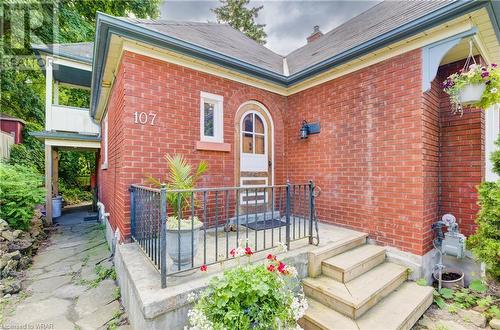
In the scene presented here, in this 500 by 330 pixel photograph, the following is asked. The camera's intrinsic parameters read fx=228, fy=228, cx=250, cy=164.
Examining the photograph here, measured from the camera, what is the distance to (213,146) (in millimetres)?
4098

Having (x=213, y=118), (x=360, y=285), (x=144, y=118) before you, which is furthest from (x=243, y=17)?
(x=360, y=285)

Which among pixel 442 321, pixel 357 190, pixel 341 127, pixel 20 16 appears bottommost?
pixel 442 321

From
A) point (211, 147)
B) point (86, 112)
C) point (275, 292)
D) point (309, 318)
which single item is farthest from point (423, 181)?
point (86, 112)

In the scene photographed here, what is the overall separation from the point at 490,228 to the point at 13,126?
14.8 meters

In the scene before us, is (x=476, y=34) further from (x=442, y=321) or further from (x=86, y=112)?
(x=86, y=112)

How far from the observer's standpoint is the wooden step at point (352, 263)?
283cm

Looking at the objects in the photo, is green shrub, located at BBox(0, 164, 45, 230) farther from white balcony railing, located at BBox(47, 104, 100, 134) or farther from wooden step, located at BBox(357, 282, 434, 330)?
wooden step, located at BBox(357, 282, 434, 330)

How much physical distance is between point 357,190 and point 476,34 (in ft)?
8.78

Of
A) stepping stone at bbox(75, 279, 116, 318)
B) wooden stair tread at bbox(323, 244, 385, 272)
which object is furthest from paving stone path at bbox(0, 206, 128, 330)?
wooden stair tread at bbox(323, 244, 385, 272)

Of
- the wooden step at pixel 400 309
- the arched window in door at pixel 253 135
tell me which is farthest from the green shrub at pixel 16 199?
the wooden step at pixel 400 309

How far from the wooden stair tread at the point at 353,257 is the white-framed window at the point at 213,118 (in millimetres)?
2690

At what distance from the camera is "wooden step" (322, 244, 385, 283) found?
111 inches

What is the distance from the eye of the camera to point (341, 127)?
4.29 m

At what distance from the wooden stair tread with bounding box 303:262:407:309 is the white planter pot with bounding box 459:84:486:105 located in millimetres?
2410
